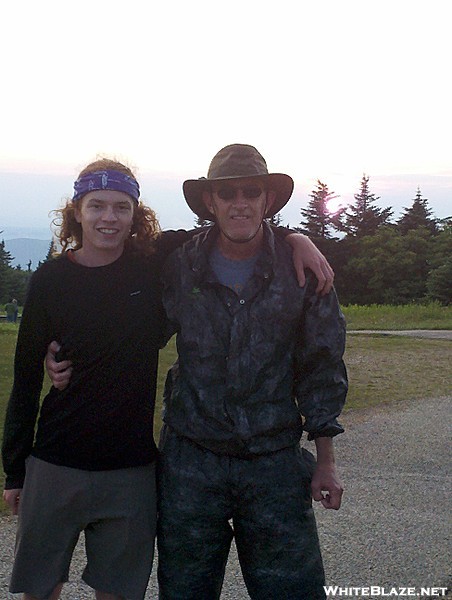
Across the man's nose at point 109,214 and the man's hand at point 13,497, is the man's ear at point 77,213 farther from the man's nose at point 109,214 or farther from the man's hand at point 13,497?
the man's hand at point 13,497

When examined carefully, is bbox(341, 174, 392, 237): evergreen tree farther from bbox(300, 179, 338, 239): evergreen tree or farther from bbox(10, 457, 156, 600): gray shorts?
bbox(10, 457, 156, 600): gray shorts

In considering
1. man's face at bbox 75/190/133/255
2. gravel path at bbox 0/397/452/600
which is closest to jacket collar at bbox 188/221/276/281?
man's face at bbox 75/190/133/255

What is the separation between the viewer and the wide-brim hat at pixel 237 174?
2.81 metres

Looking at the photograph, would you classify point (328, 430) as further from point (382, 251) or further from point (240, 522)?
point (382, 251)

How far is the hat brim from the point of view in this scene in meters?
2.87

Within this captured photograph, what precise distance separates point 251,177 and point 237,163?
0.28 ft

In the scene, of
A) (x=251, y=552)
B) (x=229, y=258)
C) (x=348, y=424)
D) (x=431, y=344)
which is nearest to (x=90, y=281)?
(x=229, y=258)

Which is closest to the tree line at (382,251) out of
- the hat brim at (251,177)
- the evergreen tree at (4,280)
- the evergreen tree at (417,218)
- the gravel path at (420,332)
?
the evergreen tree at (417,218)

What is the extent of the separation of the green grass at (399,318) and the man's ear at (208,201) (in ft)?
53.1

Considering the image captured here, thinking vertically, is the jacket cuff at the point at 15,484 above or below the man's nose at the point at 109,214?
below

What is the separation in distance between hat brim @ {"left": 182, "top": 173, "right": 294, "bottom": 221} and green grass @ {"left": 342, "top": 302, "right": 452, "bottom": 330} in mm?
16089

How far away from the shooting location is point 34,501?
2.74m

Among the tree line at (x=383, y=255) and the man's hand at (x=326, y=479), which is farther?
the tree line at (x=383, y=255)

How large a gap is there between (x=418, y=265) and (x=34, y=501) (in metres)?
40.2
